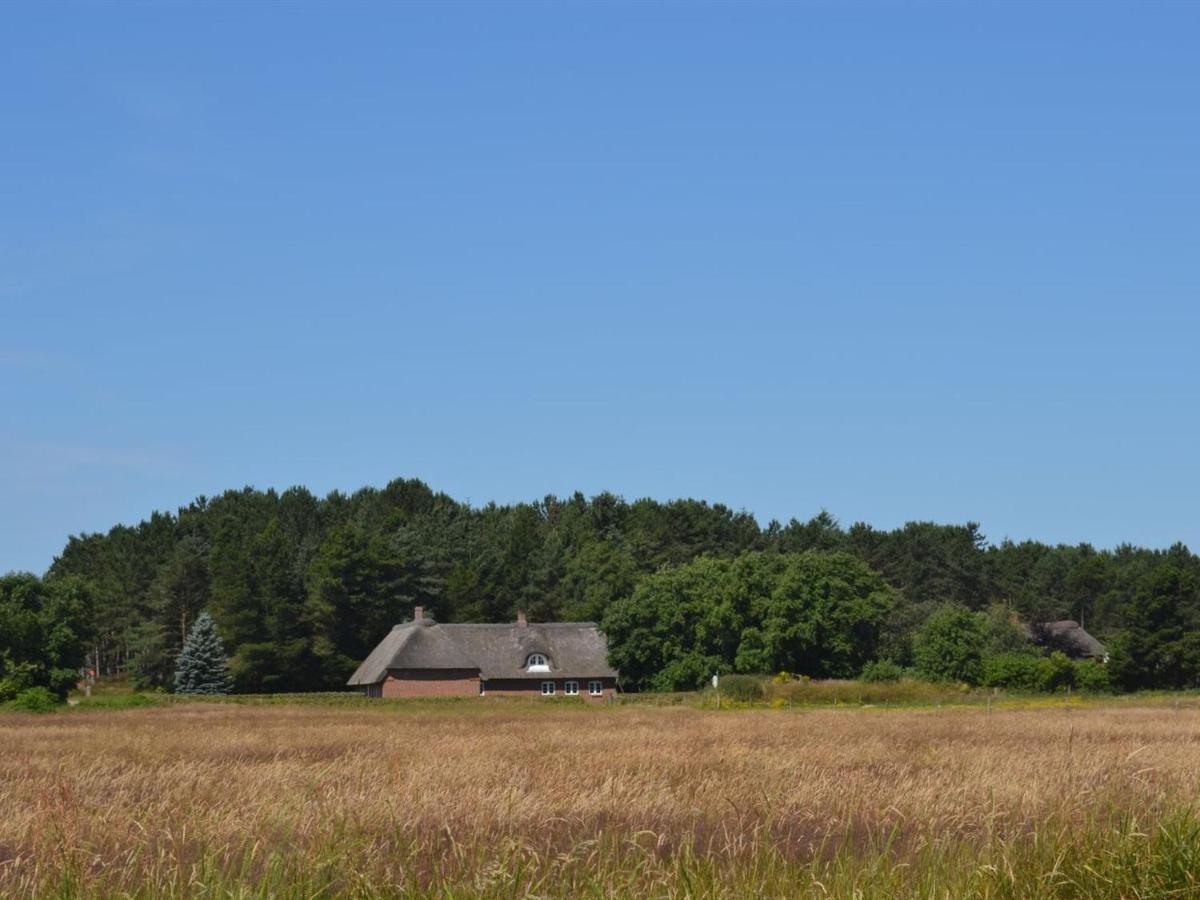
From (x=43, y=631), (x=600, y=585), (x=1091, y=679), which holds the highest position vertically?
(x=600, y=585)

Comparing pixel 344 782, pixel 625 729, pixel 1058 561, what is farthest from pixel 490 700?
pixel 1058 561

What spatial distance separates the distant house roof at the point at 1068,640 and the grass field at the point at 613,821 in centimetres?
9396

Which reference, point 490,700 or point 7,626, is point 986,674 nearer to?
point 490,700

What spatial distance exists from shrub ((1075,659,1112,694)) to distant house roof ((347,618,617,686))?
28.4 meters

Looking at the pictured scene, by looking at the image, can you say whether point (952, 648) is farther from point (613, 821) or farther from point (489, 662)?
point (613, 821)

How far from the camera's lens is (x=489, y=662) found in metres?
89.5

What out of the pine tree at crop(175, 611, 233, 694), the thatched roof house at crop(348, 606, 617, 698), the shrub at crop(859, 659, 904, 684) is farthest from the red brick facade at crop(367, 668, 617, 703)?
the shrub at crop(859, 659, 904, 684)

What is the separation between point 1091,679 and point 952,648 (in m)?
7.85

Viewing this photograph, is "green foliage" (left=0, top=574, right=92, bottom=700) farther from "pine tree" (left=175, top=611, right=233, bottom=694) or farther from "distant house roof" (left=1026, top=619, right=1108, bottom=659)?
"distant house roof" (left=1026, top=619, right=1108, bottom=659)

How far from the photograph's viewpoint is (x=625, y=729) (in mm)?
35844

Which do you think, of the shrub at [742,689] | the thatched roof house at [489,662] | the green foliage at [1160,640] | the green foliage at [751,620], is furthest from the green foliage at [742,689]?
the green foliage at [1160,640]

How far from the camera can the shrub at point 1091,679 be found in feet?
247

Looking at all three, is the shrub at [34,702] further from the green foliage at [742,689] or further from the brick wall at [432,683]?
the green foliage at [742,689]

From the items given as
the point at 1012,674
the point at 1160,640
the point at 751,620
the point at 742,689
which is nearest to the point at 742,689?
the point at 742,689
